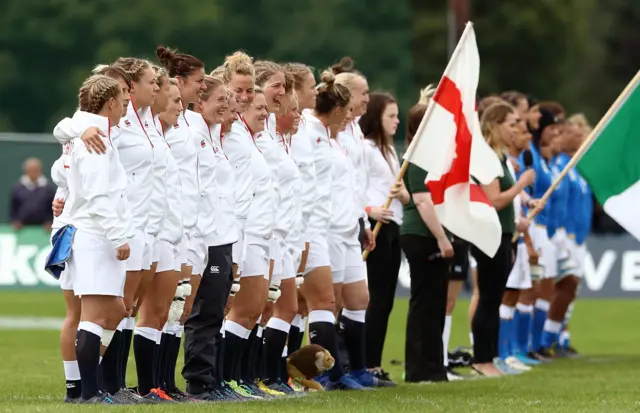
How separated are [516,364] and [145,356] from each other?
6.19m

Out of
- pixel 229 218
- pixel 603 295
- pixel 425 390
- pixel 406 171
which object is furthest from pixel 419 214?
pixel 603 295

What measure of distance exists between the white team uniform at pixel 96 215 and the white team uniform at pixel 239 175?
4.53ft

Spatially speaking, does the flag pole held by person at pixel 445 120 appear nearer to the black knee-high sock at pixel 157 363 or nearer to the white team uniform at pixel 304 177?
the white team uniform at pixel 304 177

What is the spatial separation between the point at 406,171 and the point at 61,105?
27468 mm

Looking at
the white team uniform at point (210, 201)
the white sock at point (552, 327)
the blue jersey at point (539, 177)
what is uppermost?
the blue jersey at point (539, 177)

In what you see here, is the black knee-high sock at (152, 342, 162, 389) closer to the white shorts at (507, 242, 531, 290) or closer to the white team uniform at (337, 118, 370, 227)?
the white team uniform at (337, 118, 370, 227)

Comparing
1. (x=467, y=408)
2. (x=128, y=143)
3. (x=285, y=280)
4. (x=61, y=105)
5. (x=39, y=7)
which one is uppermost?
(x=39, y=7)

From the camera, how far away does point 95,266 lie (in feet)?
35.7

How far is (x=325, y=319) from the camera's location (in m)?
13.3

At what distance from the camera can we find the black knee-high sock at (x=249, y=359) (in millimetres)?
12758

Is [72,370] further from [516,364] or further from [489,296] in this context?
[516,364]

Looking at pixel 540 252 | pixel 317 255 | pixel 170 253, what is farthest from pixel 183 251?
pixel 540 252

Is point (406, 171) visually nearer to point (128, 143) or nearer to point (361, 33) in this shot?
point (128, 143)

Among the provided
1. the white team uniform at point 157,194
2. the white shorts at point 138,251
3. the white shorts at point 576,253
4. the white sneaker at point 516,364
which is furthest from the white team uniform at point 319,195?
the white shorts at point 576,253
